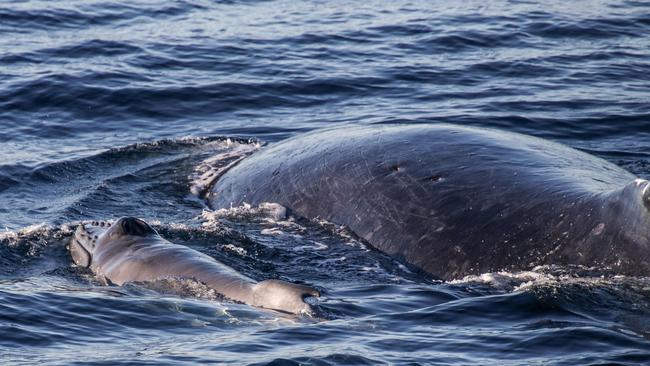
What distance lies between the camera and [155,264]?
11148 millimetres

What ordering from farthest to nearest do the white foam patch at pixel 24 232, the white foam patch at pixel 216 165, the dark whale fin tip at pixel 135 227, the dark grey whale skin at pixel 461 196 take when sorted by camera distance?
1. the white foam patch at pixel 216 165
2. the white foam patch at pixel 24 232
3. the dark whale fin tip at pixel 135 227
4. the dark grey whale skin at pixel 461 196

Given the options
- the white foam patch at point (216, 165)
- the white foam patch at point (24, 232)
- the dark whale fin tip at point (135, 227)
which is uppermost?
the dark whale fin tip at point (135, 227)

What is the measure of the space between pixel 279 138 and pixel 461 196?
7766 millimetres

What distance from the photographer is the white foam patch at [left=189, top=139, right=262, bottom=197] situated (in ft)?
47.3

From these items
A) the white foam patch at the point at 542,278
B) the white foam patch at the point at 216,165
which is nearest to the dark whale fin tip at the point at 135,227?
the white foam patch at the point at 216,165

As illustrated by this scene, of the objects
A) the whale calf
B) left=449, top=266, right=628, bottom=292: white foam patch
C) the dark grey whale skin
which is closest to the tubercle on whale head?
the whale calf

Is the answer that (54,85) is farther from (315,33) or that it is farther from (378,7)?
(378,7)

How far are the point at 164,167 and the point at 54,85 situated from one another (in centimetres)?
609

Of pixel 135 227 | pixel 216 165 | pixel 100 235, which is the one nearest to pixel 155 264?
pixel 135 227

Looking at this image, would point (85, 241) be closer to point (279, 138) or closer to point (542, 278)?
point (542, 278)

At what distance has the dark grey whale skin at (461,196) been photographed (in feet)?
32.0

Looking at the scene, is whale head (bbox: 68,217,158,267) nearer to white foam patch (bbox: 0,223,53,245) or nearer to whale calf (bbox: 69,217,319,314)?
whale calf (bbox: 69,217,319,314)

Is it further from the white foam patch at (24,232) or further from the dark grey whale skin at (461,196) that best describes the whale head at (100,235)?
the dark grey whale skin at (461,196)

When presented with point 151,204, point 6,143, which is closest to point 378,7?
point 6,143
